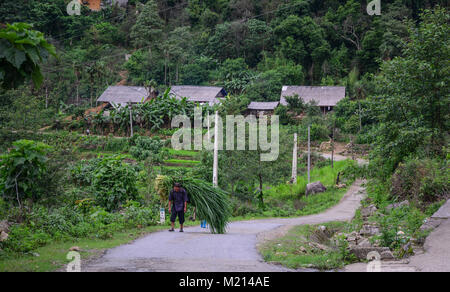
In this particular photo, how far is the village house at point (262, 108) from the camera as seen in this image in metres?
51.0

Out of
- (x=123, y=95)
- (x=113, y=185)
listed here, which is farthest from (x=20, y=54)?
(x=123, y=95)

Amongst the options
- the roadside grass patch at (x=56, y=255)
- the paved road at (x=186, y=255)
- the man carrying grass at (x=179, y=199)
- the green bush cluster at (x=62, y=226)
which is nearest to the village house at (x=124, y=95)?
the green bush cluster at (x=62, y=226)

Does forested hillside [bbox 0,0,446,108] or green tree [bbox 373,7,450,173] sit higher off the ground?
forested hillside [bbox 0,0,446,108]

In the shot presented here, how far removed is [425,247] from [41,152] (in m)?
9.03

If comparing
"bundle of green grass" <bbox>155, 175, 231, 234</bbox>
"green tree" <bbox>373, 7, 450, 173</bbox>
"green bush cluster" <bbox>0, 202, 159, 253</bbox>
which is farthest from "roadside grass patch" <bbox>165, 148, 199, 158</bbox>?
"bundle of green grass" <bbox>155, 175, 231, 234</bbox>

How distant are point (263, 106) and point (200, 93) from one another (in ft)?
27.1

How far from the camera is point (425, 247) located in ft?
30.2

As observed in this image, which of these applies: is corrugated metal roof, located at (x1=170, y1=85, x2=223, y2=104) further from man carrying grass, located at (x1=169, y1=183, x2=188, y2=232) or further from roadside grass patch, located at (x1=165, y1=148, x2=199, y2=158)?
man carrying grass, located at (x1=169, y1=183, x2=188, y2=232)

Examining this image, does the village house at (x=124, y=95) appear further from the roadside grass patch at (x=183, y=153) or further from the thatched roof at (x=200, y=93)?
the roadside grass patch at (x=183, y=153)

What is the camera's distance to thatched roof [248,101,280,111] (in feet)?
168

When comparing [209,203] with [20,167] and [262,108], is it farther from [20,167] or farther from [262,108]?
[262,108]

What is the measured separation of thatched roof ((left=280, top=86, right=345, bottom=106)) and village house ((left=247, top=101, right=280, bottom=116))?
108 cm
